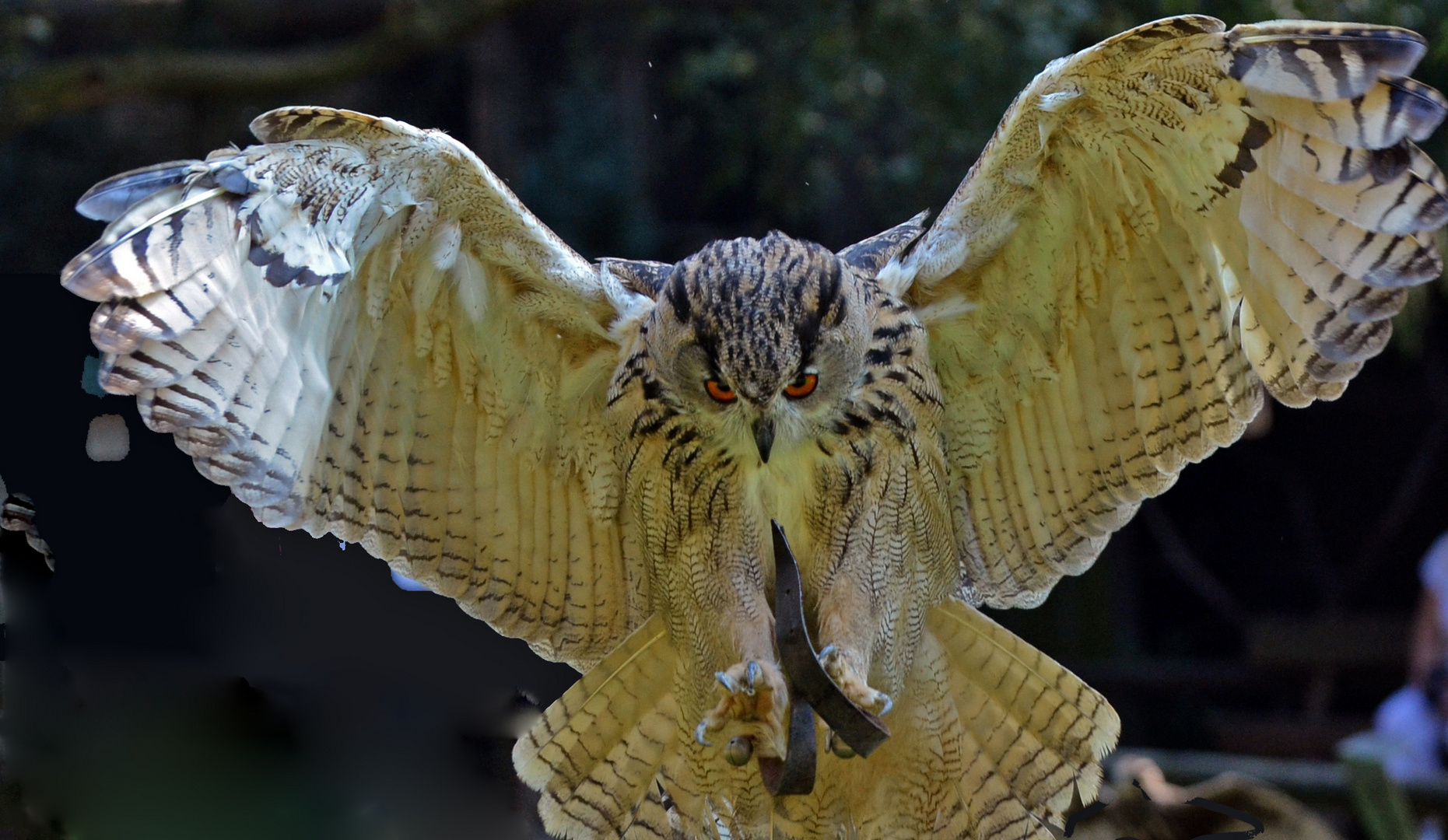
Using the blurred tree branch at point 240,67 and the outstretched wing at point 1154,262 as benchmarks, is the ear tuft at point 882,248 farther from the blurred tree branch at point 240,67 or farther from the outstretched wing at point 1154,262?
the blurred tree branch at point 240,67

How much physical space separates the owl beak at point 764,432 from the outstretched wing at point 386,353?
504 millimetres

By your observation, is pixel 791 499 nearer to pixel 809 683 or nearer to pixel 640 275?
pixel 809 683

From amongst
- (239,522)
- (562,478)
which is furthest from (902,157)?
(239,522)

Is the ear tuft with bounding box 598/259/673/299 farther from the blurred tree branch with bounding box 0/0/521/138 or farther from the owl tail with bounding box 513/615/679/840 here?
the blurred tree branch with bounding box 0/0/521/138

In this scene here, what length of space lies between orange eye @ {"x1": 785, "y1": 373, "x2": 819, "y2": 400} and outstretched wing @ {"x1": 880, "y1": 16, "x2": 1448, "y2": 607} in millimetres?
409

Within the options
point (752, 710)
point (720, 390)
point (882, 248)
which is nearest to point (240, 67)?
point (882, 248)

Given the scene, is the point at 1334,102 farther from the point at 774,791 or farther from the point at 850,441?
the point at 774,791

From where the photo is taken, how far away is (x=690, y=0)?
7027 millimetres

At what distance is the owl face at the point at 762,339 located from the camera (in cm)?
229

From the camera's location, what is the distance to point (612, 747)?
112 inches

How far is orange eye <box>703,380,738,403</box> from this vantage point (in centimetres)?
236

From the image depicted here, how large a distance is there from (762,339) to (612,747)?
107cm

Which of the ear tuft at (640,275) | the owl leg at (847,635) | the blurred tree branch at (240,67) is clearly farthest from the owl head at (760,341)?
the blurred tree branch at (240,67)

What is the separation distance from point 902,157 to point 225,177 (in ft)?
14.8
